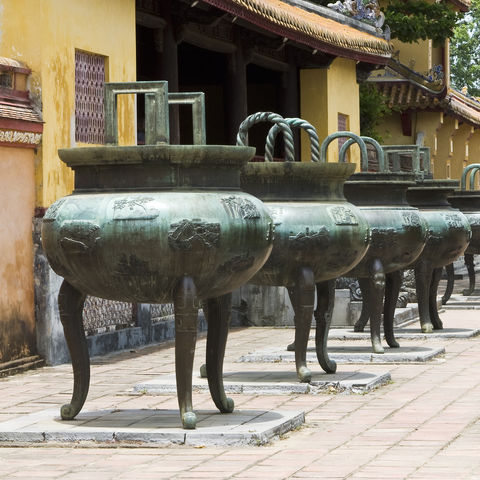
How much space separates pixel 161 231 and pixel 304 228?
7.41 ft

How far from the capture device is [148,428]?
7152mm

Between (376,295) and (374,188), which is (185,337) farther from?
(374,188)

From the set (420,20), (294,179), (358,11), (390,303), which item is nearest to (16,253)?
(294,179)

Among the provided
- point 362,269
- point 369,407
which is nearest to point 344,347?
point 362,269

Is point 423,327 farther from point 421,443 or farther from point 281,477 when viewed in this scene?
point 281,477

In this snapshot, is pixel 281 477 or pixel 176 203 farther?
pixel 176 203

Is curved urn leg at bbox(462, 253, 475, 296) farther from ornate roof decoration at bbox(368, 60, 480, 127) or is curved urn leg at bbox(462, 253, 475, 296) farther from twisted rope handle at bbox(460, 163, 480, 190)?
ornate roof decoration at bbox(368, 60, 480, 127)

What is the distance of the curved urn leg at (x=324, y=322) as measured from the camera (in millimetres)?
9703

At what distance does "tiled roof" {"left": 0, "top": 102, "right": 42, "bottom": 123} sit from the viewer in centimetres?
1053

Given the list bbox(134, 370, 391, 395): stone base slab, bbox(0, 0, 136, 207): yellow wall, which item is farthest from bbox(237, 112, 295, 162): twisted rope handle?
bbox(0, 0, 136, 207): yellow wall

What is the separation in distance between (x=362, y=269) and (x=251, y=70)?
9.01 m

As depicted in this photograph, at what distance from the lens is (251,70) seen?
19.4 metres

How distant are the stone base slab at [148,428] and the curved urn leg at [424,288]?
17.6ft

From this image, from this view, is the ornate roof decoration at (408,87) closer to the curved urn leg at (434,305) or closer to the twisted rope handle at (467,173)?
the twisted rope handle at (467,173)
